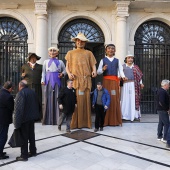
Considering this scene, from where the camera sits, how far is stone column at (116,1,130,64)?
712 cm

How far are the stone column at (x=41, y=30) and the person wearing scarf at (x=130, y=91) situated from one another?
3.11m

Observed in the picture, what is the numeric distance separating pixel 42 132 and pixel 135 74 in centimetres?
347

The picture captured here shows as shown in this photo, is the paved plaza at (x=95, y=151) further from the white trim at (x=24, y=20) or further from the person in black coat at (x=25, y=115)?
the white trim at (x=24, y=20)

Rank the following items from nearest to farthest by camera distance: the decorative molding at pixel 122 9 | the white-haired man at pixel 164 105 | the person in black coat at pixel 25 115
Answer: the person in black coat at pixel 25 115 → the white-haired man at pixel 164 105 → the decorative molding at pixel 122 9

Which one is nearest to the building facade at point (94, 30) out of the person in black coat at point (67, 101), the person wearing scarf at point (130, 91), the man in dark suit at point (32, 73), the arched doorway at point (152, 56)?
the arched doorway at point (152, 56)

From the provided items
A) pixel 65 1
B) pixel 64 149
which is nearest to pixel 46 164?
pixel 64 149

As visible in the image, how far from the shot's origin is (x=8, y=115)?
326 centimetres

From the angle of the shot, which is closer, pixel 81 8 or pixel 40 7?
pixel 40 7

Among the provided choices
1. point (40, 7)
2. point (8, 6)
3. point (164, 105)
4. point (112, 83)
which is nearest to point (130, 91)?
point (112, 83)

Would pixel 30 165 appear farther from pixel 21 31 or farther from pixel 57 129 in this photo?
pixel 21 31

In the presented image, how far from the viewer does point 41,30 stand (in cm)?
707

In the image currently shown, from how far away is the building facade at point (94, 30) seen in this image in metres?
7.21

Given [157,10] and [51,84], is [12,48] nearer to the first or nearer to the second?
[51,84]

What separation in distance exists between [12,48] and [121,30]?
4.47 metres
